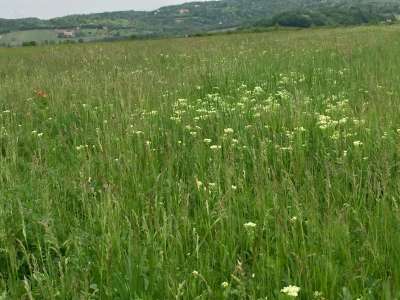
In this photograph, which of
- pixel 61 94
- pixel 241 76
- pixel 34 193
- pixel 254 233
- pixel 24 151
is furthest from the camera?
pixel 241 76

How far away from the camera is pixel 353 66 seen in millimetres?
10211

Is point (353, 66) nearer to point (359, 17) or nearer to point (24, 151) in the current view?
point (24, 151)

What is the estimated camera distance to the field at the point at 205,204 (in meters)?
2.56

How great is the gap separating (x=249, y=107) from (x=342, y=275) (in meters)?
4.16

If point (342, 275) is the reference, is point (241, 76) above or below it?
above

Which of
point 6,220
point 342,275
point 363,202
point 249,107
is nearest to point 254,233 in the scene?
point 342,275

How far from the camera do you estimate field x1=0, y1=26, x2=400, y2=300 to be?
8.41 feet

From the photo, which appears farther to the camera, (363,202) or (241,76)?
(241,76)

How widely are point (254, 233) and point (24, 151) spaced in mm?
3723

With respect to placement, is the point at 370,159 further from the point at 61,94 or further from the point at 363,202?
the point at 61,94

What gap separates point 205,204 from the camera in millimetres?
3479

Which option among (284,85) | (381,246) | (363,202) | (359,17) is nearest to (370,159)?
(363,202)

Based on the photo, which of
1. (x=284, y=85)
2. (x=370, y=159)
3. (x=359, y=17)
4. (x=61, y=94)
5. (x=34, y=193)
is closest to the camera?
(x=34, y=193)

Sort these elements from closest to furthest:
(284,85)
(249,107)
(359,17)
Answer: (249,107)
(284,85)
(359,17)
